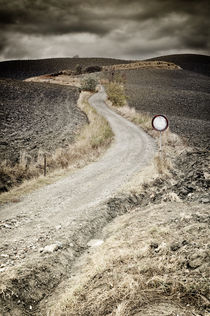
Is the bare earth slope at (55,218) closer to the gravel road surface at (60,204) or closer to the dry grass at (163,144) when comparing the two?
the gravel road surface at (60,204)

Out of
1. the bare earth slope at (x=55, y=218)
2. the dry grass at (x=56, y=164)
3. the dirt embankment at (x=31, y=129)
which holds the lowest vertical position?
the bare earth slope at (x=55, y=218)

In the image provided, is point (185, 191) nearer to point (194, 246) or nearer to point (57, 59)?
point (194, 246)

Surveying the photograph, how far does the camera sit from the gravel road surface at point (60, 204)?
5.07 m

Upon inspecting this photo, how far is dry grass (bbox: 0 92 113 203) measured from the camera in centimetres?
886

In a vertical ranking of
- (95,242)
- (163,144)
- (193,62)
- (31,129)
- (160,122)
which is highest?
(193,62)

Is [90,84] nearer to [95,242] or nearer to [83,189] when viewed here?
[83,189]

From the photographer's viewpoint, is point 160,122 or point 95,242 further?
point 160,122

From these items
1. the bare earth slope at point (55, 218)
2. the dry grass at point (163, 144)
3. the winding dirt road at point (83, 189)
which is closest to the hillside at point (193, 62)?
the dry grass at point (163, 144)

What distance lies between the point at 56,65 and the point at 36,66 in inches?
391

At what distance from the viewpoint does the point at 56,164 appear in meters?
11.6

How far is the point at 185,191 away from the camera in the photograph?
6.74m

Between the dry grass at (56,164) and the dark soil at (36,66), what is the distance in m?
84.1

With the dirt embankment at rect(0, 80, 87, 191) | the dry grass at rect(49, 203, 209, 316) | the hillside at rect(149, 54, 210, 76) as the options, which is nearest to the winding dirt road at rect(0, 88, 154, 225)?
the dry grass at rect(49, 203, 209, 316)

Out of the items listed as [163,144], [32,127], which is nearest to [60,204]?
[163,144]
